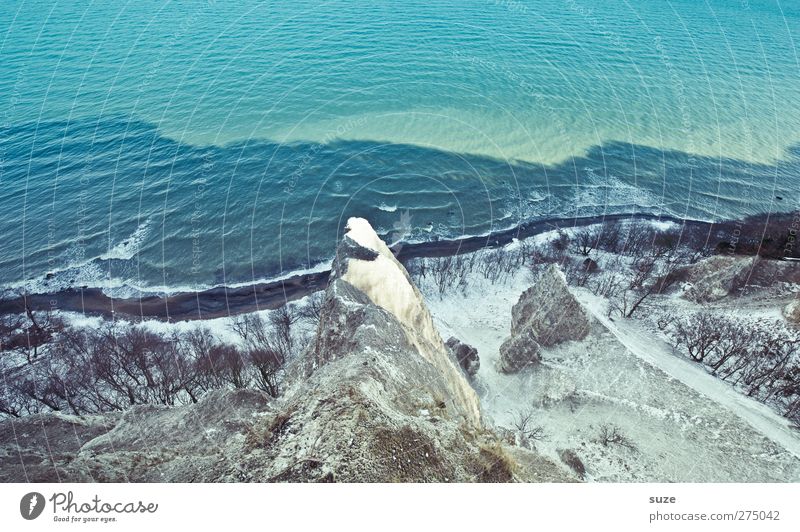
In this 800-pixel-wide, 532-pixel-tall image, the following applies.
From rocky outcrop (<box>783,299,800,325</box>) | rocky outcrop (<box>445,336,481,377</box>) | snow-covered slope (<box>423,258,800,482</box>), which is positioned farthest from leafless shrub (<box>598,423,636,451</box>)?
rocky outcrop (<box>783,299,800,325</box>)

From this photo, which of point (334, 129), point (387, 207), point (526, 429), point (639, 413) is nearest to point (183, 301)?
point (387, 207)

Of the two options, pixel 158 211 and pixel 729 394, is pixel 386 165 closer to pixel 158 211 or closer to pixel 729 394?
pixel 158 211

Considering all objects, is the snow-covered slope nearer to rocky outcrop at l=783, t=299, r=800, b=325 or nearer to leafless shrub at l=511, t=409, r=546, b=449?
leafless shrub at l=511, t=409, r=546, b=449

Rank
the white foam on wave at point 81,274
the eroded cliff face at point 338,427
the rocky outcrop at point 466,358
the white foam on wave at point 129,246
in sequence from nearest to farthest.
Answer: the eroded cliff face at point 338,427 < the rocky outcrop at point 466,358 < the white foam on wave at point 81,274 < the white foam on wave at point 129,246

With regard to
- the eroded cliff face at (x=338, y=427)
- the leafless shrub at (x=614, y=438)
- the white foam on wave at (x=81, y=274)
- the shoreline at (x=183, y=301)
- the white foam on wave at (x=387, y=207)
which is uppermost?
the eroded cliff face at (x=338, y=427)

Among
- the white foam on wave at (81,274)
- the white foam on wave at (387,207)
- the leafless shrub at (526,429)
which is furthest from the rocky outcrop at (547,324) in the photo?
the white foam on wave at (81,274)

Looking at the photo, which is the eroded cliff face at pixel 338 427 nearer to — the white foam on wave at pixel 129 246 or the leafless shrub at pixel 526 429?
the leafless shrub at pixel 526 429

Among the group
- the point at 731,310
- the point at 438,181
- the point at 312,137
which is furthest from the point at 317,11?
the point at 731,310
